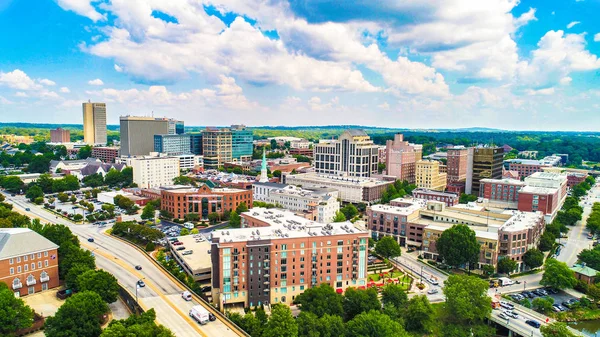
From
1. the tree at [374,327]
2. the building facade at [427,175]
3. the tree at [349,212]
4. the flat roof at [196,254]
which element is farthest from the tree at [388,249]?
the building facade at [427,175]

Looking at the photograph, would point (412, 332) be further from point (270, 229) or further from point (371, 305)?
point (270, 229)

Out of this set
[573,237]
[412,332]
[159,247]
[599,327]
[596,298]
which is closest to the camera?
[412,332]

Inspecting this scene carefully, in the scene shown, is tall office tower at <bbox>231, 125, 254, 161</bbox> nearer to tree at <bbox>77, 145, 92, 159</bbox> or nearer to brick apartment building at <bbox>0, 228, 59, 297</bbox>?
tree at <bbox>77, 145, 92, 159</bbox>

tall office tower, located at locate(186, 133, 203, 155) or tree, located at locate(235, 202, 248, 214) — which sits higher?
tall office tower, located at locate(186, 133, 203, 155)

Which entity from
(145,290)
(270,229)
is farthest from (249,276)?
(145,290)

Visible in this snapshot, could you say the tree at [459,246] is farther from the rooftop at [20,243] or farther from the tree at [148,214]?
the tree at [148,214]

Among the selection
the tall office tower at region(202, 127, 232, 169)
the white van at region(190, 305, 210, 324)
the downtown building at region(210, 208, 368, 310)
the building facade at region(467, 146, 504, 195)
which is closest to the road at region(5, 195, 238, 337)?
the white van at region(190, 305, 210, 324)
